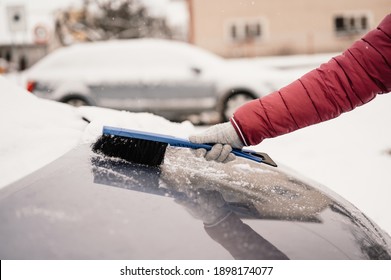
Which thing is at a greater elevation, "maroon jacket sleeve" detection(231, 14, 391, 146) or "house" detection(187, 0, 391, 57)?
"maroon jacket sleeve" detection(231, 14, 391, 146)

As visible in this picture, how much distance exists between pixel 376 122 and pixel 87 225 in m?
4.21

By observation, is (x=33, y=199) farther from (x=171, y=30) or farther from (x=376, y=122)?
(x=171, y=30)

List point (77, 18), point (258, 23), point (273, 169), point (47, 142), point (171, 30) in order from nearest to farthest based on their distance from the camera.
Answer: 1. point (47, 142)
2. point (273, 169)
3. point (258, 23)
4. point (77, 18)
5. point (171, 30)

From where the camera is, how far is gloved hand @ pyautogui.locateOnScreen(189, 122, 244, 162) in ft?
4.25

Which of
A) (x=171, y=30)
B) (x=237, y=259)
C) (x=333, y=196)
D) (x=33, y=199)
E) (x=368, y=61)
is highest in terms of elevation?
(x=368, y=61)

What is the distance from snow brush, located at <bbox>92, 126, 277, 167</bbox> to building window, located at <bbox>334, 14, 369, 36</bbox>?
46.4ft

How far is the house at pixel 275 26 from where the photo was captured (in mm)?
13727

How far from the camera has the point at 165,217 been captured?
982 mm

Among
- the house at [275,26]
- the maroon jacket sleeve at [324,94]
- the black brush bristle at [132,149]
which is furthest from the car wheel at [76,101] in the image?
the house at [275,26]

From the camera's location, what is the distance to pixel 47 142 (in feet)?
4.15

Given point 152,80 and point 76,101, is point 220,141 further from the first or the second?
point 76,101

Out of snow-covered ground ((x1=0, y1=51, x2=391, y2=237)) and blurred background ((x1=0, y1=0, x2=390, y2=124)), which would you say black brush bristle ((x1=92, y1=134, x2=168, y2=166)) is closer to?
snow-covered ground ((x1=0, y1=51, x2=391, y2=237))

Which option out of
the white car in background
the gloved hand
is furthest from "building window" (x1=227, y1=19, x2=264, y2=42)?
the gloved hand

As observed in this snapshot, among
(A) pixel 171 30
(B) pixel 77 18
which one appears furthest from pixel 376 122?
(A) pixel 171 30
